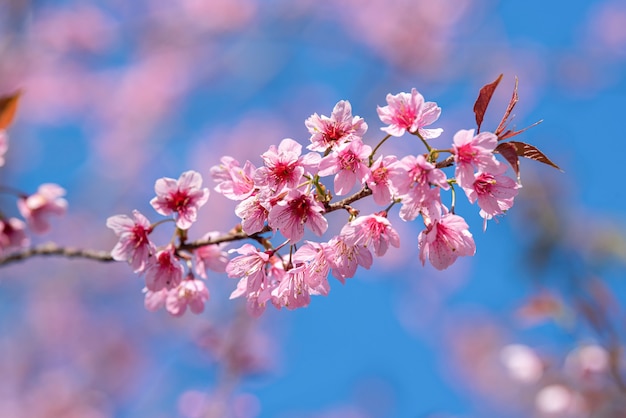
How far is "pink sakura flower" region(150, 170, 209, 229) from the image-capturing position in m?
1.54

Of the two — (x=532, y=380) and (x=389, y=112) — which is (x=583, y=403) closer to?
(x=532, y=380)

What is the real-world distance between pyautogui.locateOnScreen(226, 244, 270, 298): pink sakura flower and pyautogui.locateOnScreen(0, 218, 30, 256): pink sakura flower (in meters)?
0.89

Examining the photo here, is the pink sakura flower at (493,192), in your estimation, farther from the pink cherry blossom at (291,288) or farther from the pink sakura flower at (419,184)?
the pink cherry blossom at (291,288)

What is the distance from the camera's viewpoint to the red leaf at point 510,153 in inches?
50.0

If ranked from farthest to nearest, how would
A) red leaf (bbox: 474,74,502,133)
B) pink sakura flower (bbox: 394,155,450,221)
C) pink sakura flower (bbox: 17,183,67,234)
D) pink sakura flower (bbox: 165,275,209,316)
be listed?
pink sakura flower (bbox: 17,183,67,234)
pink sakura flower (bbox: 165,275,209,316)
red leaf (bbox: 474,74,502,133)
pink sakura flower (bbox: 394,155,450,221)

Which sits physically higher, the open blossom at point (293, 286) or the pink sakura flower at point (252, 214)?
the pink sakura flower at point (252, 214)

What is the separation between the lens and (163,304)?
1732mm

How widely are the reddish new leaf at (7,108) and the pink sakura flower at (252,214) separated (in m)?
1.10

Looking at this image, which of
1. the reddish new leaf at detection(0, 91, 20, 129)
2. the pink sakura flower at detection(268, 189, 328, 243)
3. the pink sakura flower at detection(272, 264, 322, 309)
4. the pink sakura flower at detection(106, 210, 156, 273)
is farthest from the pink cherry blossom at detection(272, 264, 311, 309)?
the reddish new leaf at detection(0, 91, 20, 129)

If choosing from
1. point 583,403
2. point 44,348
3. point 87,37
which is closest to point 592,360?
point 583,403

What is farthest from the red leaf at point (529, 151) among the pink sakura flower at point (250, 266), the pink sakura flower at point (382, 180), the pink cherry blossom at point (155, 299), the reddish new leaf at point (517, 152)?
the pink cherry blossom at point (155, 299)

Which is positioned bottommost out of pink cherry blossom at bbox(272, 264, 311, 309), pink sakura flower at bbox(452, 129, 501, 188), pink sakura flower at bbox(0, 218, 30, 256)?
pink cherry blossom at bbox(272, 264, 311, 309)

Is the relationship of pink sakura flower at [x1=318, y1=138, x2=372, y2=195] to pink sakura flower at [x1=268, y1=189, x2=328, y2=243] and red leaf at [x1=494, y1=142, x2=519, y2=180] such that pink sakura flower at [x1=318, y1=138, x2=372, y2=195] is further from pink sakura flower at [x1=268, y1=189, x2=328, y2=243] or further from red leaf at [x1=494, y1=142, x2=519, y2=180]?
red leaf at [x1=494, y1=142, x2=519, y2=180]

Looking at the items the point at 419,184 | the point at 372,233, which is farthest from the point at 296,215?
the point at 419,184
